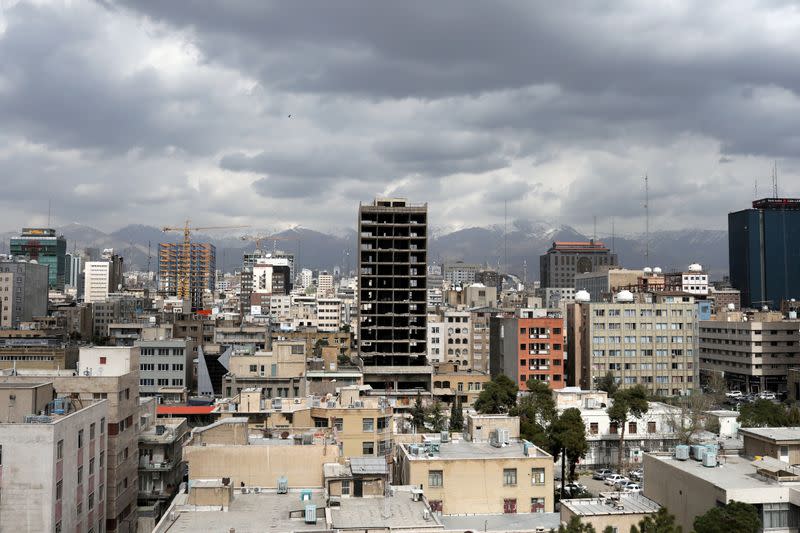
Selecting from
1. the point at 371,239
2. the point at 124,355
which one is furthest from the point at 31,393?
the point at 371,239

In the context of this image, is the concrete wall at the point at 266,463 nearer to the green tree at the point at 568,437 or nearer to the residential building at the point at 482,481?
the residential building at the point at 482,481

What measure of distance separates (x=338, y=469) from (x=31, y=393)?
15.0m

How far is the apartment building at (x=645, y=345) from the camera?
108m

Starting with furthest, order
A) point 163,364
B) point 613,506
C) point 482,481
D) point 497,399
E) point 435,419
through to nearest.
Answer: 1. point 163,364
2. point 497,399
3. point 435,419
4. point 482,481
5. point 613,506

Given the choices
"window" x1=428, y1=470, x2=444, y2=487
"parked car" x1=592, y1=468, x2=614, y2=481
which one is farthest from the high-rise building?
"window" x1=428, y1=470, x2=444, y2=487

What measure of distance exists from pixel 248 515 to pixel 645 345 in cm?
8574

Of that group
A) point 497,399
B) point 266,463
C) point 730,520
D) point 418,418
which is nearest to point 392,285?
point 418,418

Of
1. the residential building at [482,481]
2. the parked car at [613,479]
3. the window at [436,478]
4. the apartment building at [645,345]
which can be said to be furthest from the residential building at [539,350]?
the window at [436,478]

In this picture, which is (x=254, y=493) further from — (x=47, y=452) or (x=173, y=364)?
(x=173, y=364)

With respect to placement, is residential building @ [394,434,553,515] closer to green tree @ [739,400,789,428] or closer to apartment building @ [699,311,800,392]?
green tree @ [739,400,789,428]

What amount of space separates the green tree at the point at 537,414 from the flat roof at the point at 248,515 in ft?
75.4

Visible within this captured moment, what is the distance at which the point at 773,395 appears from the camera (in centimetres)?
11331

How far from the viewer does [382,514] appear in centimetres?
3166

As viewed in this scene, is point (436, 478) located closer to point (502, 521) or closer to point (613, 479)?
point (502, 521)
